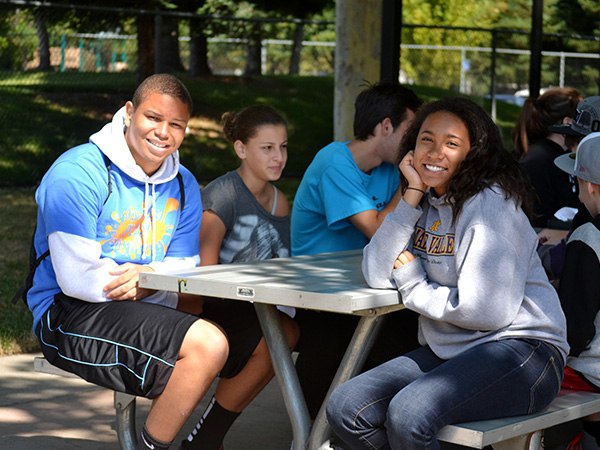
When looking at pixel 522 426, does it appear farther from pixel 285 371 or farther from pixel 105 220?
pixel 105 220

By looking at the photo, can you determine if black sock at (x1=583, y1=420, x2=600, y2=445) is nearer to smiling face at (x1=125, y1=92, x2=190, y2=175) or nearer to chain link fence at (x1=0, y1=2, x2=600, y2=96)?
smiling face at (x1=125, y1=92, x2=190, y2=175)

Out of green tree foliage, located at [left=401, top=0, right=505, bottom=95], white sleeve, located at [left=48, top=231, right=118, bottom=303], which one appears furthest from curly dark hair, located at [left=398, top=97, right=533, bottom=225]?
green tree foliage, located at [left=401, top=0, right=505, bottom=95]

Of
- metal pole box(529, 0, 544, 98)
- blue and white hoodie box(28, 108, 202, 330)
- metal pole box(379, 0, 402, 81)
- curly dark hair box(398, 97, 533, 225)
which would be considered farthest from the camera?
metal pole box(529, 0, 544, 98)

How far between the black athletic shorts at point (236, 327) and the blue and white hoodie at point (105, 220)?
0.23 meters

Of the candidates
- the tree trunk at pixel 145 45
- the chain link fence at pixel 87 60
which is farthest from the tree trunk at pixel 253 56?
the tree trunk at pixel 145 45

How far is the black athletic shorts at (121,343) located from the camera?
2.92 m

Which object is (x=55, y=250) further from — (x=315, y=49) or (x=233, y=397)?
(x=315, y=49)

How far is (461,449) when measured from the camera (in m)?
3.76

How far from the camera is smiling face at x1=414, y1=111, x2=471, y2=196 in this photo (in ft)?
9.62

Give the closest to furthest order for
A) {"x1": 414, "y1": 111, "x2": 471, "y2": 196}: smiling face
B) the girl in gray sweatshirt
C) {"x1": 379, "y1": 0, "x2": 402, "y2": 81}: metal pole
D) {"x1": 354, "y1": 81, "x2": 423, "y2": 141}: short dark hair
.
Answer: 1. the girl in gray sweatshirt
2. {"x1": 414, "y1": 111, "x2": 471, "y2": 196}: smiling face
3. {"x1": 354, "y1": 81, "x2": 423, "y2": 141}: short dark hair
4. {"x1": 379, "y1": 0, "x2": 402, "y2": 81}: metal pole

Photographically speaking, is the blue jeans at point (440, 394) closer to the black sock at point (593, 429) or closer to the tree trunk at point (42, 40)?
the black sock at point (593, 429)

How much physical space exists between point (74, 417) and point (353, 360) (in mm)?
1822

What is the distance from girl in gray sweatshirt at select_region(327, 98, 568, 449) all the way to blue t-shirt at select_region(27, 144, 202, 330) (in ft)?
2.80

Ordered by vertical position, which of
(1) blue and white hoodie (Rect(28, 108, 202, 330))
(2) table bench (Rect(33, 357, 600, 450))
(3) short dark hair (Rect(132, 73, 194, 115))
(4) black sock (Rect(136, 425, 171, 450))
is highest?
(3) short dark hair (Rect(132, 73, 194, 115))
